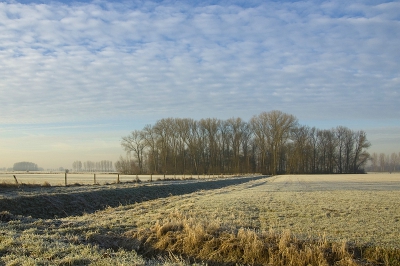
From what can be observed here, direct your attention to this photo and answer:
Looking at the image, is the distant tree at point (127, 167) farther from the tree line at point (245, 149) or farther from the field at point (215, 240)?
the field at point (215, 240)

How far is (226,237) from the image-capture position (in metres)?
10.6

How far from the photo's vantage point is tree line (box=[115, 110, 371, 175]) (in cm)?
11212

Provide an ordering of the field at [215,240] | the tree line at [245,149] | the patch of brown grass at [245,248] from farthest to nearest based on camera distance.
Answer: the tree line at [245,149]
the patch of brown grass at [245,248]
the field at [215,240]

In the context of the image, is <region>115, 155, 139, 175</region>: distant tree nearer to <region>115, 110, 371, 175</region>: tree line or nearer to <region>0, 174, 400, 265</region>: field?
<region>115, 110, 371, 175</region>: tree line

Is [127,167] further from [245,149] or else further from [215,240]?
[215,240]

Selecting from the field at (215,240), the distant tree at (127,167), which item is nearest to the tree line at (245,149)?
the distant tree at (127,167)

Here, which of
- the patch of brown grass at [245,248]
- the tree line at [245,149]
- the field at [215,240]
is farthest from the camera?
the tree line at [245,149]

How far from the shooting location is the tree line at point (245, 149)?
112 meters

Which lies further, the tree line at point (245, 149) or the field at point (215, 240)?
the tree line at point (245, 149)

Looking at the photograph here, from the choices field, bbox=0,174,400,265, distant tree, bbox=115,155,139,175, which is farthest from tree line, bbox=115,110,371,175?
field, bbox=0,174,400,265

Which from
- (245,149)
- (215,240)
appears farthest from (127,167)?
(215,240)

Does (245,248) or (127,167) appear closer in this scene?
(245,248)

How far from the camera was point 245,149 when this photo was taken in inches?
4756

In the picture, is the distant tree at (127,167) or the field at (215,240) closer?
the field at (215,240)
